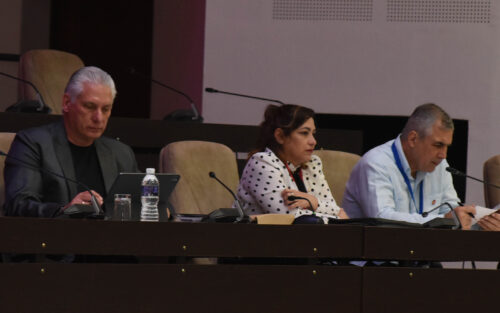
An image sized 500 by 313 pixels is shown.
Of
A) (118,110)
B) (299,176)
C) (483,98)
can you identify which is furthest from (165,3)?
(299,176)

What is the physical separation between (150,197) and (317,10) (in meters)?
3.78

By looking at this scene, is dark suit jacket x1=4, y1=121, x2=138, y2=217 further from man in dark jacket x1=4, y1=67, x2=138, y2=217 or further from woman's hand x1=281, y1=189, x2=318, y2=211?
woman's hand x1=281, y1=189, x2=318, y2=211

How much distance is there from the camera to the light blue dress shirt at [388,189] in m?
3.96

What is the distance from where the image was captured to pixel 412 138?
4.13m

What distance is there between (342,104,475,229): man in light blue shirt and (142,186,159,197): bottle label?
4.31 ft

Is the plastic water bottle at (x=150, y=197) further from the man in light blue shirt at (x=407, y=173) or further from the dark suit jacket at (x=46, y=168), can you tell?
the man in light blue shirt at (x=407, y=173)

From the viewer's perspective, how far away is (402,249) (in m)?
2.88

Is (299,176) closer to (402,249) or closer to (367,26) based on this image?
(402,249)

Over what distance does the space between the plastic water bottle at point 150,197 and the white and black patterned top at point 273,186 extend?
98 centimetres

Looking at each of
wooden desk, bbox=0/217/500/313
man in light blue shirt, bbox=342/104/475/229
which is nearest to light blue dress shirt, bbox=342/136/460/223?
man in light blue shirt, bbox=342/104/475/229

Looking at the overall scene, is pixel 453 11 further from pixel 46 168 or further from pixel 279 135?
pixel 46 168

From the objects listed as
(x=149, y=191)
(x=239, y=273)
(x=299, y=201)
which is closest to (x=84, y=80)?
(x=149, y=191)

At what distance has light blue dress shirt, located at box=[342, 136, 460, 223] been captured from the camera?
3959mm

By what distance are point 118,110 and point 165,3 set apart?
3.81ft
